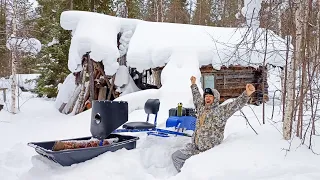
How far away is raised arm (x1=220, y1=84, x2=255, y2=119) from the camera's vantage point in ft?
14.8

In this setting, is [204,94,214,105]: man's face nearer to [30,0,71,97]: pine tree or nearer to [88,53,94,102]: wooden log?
[88,53,94,102]: wooden log

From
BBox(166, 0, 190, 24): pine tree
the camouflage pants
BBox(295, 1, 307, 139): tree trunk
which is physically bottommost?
the camouflage pants

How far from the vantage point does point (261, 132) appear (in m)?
4.61

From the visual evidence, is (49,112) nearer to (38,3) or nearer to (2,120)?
(2,120)

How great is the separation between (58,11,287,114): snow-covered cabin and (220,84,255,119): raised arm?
541 centimetres

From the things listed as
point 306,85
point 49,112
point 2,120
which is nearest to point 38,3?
point 49,112

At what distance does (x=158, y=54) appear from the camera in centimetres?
1193

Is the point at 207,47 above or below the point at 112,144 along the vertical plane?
above

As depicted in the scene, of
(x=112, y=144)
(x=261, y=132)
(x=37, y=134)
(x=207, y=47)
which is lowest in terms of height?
(x=37, y=134)

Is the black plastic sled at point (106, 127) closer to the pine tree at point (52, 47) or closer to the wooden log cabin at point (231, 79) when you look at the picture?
the wooden log cabin at point (231, 79)

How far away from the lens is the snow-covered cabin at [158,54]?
37.8 feet

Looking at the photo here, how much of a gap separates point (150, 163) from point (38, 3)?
654 inches

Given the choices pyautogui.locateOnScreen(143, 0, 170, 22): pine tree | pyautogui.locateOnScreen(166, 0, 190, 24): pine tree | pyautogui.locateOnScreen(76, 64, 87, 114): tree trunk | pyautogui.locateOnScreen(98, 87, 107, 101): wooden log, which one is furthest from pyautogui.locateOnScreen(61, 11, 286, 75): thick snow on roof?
pyautogui.locateOnScreen(166, 0, 190, 24): pine tree

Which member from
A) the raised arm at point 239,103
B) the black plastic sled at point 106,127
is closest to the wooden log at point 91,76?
the black plastic sled at point 106,127
